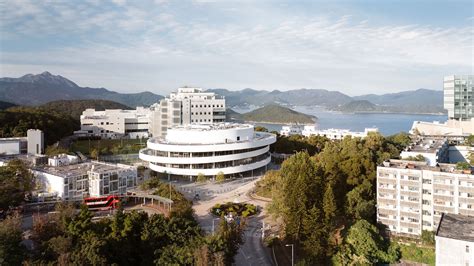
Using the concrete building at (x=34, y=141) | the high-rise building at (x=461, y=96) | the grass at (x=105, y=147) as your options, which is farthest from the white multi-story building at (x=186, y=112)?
the high-rise building at (x=461, y=96)

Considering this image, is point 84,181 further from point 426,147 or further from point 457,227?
point 426,147

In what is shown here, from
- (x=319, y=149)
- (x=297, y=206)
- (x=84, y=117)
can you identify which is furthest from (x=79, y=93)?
(x=297, y=206)

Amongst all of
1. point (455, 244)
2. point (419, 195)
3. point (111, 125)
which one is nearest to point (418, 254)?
point (419, 195)

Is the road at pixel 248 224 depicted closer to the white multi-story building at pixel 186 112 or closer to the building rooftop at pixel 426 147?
the building rooftop at pixel 426 147

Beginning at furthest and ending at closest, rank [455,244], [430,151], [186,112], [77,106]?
1. [77,106]
2. [186,112]
3. [430,151]
4. [455,244]

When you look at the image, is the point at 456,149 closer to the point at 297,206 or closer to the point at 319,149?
the point at 319,149

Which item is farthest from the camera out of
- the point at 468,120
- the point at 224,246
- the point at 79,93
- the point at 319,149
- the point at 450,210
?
the point at 79,93

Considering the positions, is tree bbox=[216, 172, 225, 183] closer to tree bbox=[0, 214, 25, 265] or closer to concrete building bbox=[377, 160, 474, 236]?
concrete building bbox=[377, 160, 474, 236]
